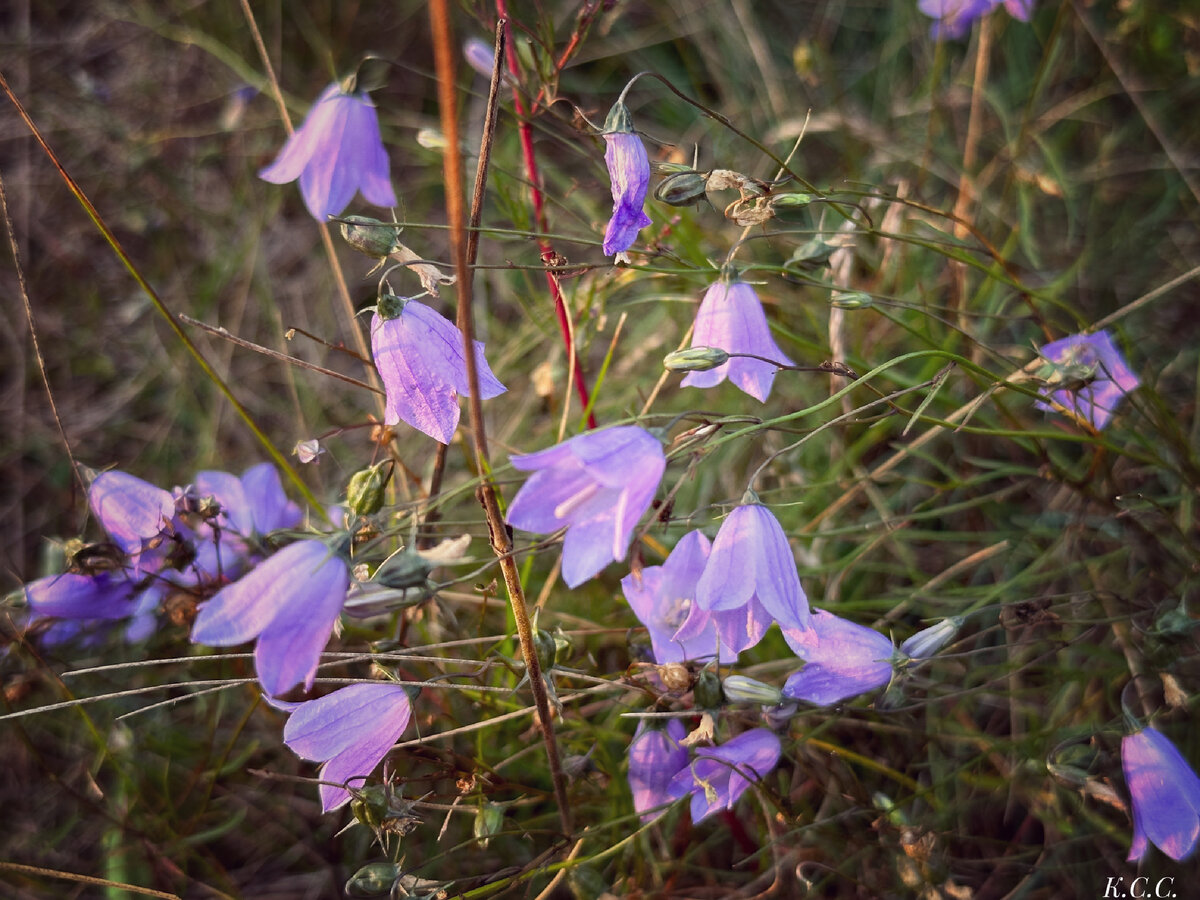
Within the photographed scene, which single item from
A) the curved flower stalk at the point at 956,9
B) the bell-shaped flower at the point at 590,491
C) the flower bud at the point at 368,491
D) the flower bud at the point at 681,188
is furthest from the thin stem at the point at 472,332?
the curved flower stalk at the point at 956,9

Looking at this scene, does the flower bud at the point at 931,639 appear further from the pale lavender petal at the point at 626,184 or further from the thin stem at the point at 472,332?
the pale lavender petal at the point at 626,184

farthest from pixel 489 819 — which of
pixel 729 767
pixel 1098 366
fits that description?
pixel 1098 366

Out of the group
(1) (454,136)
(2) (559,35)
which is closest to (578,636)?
(1) (454,136)

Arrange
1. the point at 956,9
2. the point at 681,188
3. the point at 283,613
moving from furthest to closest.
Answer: the point at 956,9 < the point at 681,188 < the point at 283,613

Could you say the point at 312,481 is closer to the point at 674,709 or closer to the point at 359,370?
the point at 359,370

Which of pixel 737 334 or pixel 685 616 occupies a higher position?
pixel 737 334

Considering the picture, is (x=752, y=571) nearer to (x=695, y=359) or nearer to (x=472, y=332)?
(x=695, y=359)
